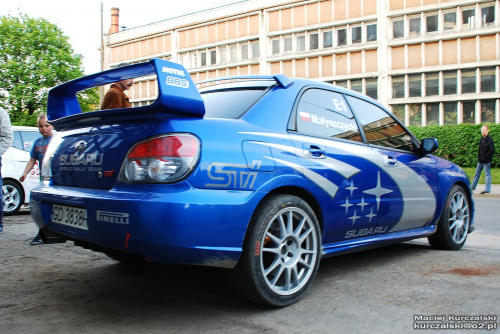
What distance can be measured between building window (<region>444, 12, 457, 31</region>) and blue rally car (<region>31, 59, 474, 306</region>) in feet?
76.4

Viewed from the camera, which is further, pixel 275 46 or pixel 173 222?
pixel 275 46

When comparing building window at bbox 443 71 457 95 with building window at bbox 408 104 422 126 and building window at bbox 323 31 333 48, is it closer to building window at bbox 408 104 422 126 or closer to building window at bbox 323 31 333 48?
building window at bbox 408 104 422 126

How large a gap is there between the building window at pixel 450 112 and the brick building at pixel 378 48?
0.16 feet

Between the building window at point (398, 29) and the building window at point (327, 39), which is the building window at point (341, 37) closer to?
the building window at point (327, 39)

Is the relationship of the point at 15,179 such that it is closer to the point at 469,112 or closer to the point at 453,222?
the point at 453,222

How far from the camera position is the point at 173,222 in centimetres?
254

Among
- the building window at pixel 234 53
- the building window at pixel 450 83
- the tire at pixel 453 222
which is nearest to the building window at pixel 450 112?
the building window at pixel 450 83

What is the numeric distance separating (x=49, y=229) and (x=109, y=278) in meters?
0.76

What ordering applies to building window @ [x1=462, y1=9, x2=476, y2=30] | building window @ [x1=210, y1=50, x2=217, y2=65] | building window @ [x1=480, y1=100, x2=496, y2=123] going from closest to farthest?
building window @ [x1=480, y1=100, x2=496, y2=123], building window @ [x1=462, y1=9, x2=476, y2=30], building window @ [x1=210, y1=50, x2=217, y2=65]

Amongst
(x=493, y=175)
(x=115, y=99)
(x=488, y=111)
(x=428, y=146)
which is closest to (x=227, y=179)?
(x=428, y=146)

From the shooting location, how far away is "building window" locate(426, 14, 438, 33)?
24.9m

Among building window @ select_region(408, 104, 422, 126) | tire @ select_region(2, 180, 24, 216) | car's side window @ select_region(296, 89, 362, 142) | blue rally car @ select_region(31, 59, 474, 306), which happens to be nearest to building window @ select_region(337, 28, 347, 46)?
building window @ select_region(408, 104, 422, 126)

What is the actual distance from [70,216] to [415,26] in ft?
85.1

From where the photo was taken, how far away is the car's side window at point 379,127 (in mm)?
4129
